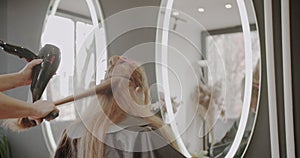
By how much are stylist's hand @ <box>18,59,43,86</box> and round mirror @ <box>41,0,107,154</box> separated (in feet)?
0.34

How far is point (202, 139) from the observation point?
168 cm

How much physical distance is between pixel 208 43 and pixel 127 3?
0.46 meters

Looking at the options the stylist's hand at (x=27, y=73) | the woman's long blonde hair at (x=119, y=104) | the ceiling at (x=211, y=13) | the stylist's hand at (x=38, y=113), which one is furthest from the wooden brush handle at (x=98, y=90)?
the ceiling at (x=211, y=13)

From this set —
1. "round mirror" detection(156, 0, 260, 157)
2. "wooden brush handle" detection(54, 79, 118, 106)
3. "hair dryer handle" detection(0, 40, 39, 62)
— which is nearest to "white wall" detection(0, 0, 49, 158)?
"hair dryer handle" detection(0, 40, 39, 62)

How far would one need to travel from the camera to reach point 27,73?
2.07m

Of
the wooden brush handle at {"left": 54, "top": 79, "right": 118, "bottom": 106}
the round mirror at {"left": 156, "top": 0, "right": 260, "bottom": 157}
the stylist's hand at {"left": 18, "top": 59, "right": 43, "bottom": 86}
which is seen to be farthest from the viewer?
the stylist's hand at {"left": 18, "top": 59, "right": 43, "bottom": 86}

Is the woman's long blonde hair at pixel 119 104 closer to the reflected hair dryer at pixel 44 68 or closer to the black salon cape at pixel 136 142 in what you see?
the black salon cape at pixel 136 142

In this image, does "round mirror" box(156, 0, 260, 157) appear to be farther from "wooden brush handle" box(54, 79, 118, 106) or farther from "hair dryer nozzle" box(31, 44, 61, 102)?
"hair dryer nozzle" box(31, 44, 61, 102)

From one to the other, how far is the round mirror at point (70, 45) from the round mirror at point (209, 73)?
33cm

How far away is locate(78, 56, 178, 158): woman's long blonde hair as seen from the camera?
183 cm

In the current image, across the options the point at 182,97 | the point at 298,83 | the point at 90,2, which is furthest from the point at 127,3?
the point at 298,83

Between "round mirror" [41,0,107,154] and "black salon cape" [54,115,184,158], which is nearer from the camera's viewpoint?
"black salon cape" [54,115,184,158]

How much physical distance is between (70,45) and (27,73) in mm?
253

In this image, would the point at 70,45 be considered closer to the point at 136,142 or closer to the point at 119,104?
the point at 119,104
